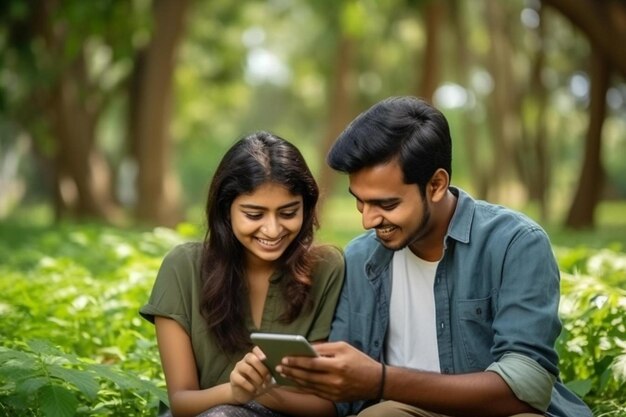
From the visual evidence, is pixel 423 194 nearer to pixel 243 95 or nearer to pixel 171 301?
pixel 171 301

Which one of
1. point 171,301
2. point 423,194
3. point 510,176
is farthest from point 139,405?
point 510,176

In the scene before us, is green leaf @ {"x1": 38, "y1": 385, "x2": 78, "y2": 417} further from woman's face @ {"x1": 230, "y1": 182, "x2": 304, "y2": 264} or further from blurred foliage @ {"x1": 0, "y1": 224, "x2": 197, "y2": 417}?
woman's face @ {"x1": 230, "y1": 182, "x2": 304, "y2": 264}

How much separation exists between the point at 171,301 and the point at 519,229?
4.42ft

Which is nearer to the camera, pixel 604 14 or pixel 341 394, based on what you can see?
pixel 341 394

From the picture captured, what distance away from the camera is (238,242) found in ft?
15.1

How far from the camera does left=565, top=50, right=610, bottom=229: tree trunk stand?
17703 millimetres

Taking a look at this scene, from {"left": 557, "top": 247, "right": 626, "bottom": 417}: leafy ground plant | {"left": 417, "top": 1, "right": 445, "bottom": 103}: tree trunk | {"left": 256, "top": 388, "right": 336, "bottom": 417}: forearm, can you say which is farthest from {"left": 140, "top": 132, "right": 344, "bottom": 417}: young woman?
{"left": 417, "top": 1, "right": 445, "bottom": 103}: tree trunk

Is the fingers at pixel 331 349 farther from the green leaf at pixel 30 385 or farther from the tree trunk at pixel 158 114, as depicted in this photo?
the tree trunk at pixel 158 114

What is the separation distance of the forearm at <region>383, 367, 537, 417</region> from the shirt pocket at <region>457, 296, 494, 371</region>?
12.1 inches

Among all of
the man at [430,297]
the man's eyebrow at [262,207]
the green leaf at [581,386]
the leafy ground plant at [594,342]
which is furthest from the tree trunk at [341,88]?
the man at [430,297]

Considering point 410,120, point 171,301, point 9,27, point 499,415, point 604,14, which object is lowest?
point 499,415

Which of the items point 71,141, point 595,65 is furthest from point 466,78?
point 595,65

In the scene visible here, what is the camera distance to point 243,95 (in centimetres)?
4278

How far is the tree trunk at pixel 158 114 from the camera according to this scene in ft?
63.9
